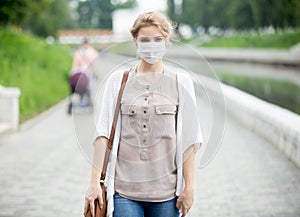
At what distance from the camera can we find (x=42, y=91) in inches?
736

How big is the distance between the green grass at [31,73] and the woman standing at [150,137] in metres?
11.2

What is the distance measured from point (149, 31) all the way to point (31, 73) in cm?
1715

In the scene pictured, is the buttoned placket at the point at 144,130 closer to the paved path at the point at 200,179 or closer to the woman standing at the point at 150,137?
the woman standing at the point at 150,137

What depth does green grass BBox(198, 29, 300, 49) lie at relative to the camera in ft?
176

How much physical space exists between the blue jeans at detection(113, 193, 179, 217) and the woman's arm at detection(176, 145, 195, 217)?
0.13 feet

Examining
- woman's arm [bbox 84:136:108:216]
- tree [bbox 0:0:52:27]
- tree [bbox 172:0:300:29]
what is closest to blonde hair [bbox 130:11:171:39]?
woman's arm [bbox 84:136:108:216]

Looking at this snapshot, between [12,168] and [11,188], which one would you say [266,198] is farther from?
[12,168]

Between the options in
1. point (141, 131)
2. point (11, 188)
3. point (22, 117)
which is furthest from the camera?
point (22, 117)

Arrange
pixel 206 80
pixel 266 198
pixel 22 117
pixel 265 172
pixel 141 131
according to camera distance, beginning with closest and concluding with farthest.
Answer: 1. pixel 141 131
2. pixel 206 80
3. pixel 266 198
4. pixel 265 172
5. pixel 22 117

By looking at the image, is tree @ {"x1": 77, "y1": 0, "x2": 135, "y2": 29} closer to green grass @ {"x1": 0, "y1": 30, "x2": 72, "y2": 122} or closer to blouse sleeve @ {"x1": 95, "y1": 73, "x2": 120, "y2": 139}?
green grass @ {"x1": 0, "y1": 30, "x2": 72, "y2": 122}

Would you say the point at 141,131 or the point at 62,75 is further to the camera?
the point at 62,75

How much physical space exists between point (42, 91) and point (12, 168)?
9687mm

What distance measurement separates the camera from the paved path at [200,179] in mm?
6902

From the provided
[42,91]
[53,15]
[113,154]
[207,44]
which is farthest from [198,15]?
[113,154]
